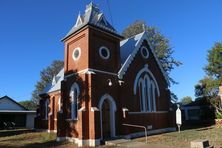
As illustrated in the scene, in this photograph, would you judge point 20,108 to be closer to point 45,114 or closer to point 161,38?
point 45,114

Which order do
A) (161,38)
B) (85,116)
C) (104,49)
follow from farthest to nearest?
(161,38) → (104,49) → (85,116)

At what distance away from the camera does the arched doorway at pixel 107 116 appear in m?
19.4

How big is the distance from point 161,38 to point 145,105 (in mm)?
23968

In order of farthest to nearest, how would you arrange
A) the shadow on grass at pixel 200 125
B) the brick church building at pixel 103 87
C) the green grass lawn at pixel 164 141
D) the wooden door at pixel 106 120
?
1. the shadow on grass at pixel 200 125
2. the wooden door at pixel 106 120
3. the brick church building at pixel 103 87
4. the green grass lawn at pixel 164 141

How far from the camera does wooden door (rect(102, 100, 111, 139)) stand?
64.0ft

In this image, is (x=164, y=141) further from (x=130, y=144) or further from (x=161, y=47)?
(x=161, y=47)

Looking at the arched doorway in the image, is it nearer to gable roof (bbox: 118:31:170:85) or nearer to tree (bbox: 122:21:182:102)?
gable roof (bbox: 118:31:170:85)

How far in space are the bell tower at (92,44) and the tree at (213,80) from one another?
21.4 metres

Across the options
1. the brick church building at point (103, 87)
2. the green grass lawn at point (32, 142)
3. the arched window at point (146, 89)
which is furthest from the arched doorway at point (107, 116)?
the arched window at point (146, 89)

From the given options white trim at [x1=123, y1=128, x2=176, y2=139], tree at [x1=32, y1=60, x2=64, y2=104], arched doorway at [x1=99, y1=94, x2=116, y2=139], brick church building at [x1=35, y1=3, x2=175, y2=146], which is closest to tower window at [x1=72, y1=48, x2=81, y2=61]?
brick church building at [x1=35, y1=3, x2=175, y2=146]

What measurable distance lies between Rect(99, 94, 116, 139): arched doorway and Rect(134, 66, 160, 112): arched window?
3433 millimetres

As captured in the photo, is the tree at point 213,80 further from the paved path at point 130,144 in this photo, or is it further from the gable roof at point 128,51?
the paved path at point 130,144

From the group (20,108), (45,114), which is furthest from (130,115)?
(20,108)

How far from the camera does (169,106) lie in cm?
2686
